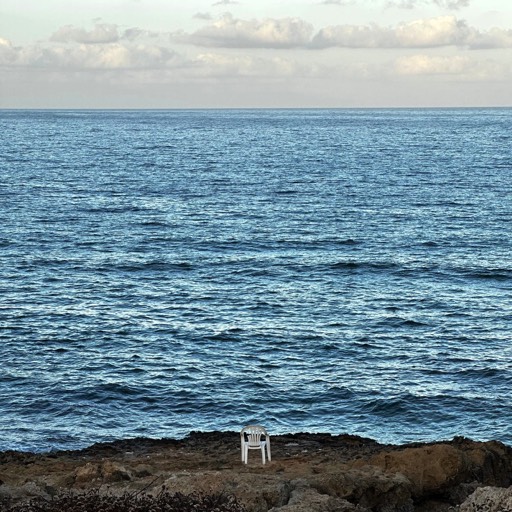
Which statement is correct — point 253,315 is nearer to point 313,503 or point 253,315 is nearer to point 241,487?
point 241,487

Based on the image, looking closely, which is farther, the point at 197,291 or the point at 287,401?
the point at 197,291

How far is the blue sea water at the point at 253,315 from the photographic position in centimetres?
3120

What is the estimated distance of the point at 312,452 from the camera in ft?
81.8

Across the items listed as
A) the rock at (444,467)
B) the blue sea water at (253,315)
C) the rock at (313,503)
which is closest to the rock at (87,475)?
the rock at (313,503)

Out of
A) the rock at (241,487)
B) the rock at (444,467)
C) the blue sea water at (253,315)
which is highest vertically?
the rock at (241,487)

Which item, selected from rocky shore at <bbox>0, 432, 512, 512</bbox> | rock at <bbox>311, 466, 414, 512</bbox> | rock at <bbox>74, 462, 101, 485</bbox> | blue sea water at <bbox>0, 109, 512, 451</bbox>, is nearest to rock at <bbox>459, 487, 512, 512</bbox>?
rocky shore at <bbox>0, 432, 512, 512</bbox>

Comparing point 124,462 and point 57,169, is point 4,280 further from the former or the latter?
point 57,169

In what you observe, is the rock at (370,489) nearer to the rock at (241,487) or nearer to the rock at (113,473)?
the rock at (241,487)

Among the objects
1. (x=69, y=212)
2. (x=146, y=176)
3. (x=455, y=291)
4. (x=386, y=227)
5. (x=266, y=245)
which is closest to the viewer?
(x=455, y=291)

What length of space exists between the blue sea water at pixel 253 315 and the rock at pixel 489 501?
12.3 metres

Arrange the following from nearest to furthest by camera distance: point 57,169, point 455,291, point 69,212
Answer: point 455,291 < point 69,212 < point 57,169

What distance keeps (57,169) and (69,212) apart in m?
45.3

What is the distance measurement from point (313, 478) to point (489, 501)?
3316 mm

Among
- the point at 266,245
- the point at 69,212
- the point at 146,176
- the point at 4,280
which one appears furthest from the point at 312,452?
the point at 146,176
